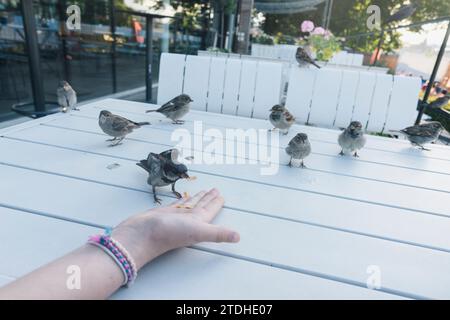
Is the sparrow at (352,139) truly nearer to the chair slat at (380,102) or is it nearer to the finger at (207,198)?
the finger at (207,198)

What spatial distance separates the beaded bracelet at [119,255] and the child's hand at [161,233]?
14mm

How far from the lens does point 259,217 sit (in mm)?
976

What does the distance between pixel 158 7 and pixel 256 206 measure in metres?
6.65

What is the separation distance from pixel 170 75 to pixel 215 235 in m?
2.10

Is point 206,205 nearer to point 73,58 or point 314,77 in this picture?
point 314,77

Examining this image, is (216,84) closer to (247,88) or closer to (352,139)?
(247,88)

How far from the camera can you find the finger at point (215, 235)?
0.77 metres

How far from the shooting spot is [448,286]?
2.47 ft

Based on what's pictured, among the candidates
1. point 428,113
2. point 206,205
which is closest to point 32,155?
point 206,205

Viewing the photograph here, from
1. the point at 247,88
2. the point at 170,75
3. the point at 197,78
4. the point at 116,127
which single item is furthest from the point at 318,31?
the point at 116,127

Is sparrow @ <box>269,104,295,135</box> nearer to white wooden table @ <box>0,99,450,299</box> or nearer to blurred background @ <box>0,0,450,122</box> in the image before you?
white wooden table @ <box>0,99,450,299</box>

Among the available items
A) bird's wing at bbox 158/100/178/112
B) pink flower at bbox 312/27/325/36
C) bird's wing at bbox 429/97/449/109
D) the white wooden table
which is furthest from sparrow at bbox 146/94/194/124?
bird's wing at bbox 429/97/449/109
